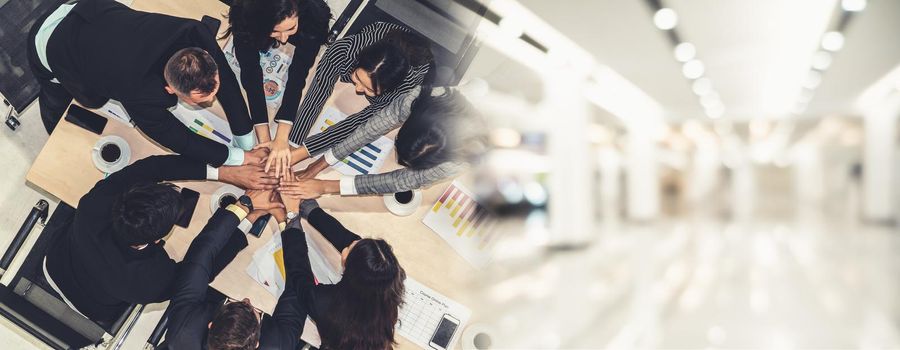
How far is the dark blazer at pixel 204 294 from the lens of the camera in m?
1.67

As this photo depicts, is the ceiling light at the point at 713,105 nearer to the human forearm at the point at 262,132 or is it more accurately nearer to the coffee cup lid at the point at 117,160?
the human forearm at the point at 262,132

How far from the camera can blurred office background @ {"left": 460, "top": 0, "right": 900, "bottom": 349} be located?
367 centimetres

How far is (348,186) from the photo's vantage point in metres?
1.80

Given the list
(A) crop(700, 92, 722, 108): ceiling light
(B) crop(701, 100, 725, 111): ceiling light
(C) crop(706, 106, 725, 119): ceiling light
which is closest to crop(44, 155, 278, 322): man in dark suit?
(A) crop(700, 92, 722, 108): ceiling light

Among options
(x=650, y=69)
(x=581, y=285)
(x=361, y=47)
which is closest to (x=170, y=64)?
(x=361, y=47)

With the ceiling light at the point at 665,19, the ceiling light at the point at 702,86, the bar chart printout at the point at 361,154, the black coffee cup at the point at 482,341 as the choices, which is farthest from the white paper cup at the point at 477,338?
the ceiling light at the point at 702,86

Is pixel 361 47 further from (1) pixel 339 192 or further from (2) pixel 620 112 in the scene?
(2) pixel 620 112

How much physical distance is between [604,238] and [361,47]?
5.91 m

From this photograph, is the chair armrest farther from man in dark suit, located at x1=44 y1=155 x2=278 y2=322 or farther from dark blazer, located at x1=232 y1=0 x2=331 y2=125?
dark blazer, located at x1=232 y1=0 x2=331 y2=125

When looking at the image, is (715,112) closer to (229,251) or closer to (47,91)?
(229,251)

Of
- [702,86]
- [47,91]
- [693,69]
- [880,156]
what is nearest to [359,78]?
[47,91]

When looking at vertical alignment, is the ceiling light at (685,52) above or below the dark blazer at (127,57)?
above

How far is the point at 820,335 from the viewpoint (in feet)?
15.9

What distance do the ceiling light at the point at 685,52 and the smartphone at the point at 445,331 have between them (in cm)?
354
